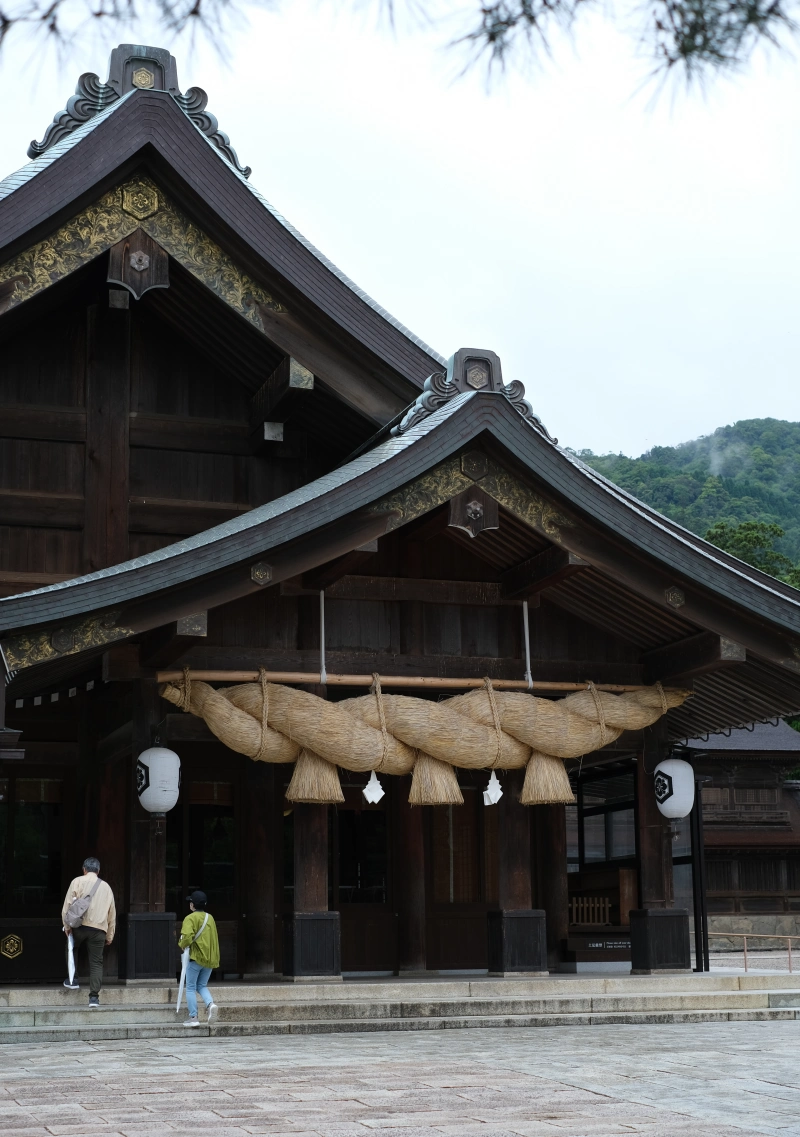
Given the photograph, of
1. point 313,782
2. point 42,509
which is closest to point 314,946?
point 313,782

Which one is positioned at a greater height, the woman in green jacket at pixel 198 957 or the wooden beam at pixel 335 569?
the wooden beam at pixel 335 569

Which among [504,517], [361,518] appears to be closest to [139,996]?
[361,518]

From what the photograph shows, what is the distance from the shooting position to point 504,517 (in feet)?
42.1

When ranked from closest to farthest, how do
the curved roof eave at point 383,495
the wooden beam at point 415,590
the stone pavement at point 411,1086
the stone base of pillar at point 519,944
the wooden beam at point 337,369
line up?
1. the stone pavement at point 411,1086
2. the curved roof eave at point 383,495
3. the stone base of pillar at point 519,944
4. the wooden beam at point 415,590
5. the wooden beam at point 337,369

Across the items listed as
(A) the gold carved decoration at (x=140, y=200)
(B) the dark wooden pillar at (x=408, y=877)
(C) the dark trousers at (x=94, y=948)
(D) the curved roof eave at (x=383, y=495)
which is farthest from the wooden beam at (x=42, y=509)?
(B) the dark wooden pillar at (x=408, y=877)

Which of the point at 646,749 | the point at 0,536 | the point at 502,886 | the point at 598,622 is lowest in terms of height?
the point at 502,886

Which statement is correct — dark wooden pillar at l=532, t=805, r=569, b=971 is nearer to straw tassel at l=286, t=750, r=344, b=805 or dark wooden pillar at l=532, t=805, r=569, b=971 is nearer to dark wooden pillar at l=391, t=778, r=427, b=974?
dark wooden pillar at l=391, t=778, r=427, b=974

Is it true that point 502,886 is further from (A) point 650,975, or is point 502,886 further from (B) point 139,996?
(B) point 139,996

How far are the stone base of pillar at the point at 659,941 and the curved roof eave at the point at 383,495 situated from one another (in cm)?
312

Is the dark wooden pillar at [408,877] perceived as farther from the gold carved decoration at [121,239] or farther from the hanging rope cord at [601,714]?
the gold carved decoration at [121,239]

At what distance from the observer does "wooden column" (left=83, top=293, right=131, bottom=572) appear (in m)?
13.3

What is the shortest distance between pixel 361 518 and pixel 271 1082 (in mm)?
5580

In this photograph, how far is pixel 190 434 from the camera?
14047 millimetres

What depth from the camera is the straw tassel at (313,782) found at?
12.3 metres
